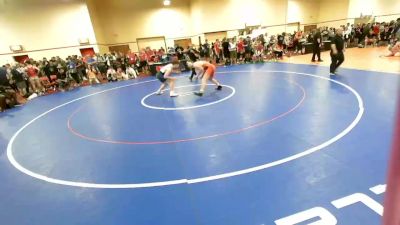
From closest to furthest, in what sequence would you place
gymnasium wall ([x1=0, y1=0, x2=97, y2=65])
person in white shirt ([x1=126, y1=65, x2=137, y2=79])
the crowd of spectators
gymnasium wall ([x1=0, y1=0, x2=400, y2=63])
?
the crowd of spectators
person in white shirt ([x1=126, y1=65, x2=137, y2=79])
gymnasium wall ([x1=0, y1=0, x2=97, y2=65])
gymnasium wall ([x1=0, y1=0, x2=400, y2=63])

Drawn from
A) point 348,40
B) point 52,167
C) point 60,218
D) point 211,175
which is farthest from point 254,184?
point 348,40

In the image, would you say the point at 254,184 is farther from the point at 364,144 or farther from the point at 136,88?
the point at 136,88

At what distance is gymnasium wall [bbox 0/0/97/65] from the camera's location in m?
17.9

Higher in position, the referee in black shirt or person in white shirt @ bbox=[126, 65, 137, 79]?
the referee in black shirt

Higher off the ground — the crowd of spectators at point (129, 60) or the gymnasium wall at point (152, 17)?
the gymnasium wall at point (152, 17)

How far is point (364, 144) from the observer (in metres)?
4.88

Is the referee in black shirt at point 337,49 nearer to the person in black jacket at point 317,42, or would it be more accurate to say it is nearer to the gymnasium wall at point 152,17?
the person in black jacket at point 317,42

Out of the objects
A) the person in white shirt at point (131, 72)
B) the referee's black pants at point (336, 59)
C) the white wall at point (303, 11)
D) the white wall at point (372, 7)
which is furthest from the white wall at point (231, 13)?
the referee's black pants at point (336, 59)

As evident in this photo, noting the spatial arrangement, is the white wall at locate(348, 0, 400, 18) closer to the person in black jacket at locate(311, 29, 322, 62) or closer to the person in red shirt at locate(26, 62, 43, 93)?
the person in black jacket at locate(311, 29, 322, 62)

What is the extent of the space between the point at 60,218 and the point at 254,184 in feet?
9.91

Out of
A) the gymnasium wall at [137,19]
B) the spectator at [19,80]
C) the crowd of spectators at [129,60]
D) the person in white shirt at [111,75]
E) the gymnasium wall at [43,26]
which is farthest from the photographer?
the gymnasium wall at [137,19]

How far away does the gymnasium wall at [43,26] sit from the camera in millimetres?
17891

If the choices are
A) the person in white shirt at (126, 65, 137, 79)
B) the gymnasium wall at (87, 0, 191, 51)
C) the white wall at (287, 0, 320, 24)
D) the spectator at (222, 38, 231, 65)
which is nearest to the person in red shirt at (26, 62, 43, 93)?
the person in white shirt at (126, 65, 137, 79)

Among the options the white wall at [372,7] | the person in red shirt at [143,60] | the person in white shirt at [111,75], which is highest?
the white wall at [372,7]
